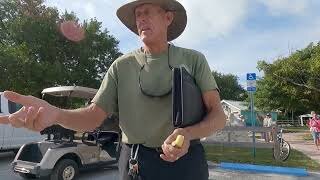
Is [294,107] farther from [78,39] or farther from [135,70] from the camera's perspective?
[135,70]

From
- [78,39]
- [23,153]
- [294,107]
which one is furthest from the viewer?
[294,107]

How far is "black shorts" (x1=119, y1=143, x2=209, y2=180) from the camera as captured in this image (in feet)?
7.42

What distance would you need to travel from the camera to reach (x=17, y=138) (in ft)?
46.0

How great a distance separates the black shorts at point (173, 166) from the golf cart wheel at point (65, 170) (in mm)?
7397

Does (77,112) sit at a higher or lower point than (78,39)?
lower

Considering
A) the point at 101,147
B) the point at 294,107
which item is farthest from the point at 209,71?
the point at 294,107

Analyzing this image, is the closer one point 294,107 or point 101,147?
point 101,147

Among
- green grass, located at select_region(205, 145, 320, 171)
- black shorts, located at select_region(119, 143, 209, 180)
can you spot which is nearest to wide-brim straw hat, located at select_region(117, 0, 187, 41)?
black shorts, located at select_region(119, 143, 209, 180)

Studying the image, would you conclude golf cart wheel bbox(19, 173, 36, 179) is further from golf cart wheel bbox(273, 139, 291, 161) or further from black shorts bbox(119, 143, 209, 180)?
black shorts bbox(119, 143, 209, 180)

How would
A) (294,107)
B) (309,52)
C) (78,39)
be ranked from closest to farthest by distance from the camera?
(78,39) < (309,52) < (294,107)

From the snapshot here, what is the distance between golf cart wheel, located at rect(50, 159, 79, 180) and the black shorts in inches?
291

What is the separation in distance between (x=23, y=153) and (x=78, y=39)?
59.6 feet

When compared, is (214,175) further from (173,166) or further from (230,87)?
(230,87)

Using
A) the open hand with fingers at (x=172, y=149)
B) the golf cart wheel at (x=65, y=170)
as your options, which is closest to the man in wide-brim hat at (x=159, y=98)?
the open hand with fingers at (x=172, y=149)
